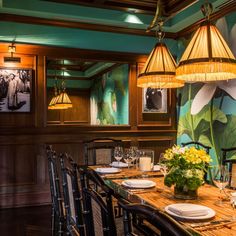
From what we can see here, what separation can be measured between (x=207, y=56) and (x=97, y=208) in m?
1.30

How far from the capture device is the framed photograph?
410 centimetres

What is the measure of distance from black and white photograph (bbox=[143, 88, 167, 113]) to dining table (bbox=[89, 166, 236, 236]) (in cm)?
227

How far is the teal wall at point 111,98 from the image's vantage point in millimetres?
5020

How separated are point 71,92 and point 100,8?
1.44 meters

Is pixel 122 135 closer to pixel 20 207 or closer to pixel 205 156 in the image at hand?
pixel 20 207

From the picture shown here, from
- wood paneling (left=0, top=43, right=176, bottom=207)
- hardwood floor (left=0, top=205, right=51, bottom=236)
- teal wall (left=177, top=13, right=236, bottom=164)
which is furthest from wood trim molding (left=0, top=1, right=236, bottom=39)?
hardwood floor (left=0, top=205, right=51, bottom=236)

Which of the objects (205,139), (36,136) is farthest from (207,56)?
(36,136)

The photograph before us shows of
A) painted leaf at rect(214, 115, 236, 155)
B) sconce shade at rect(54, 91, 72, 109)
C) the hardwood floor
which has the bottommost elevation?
the hardwood floor

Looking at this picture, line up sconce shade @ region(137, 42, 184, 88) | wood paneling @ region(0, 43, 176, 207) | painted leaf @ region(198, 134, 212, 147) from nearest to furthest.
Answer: sconce shade @ region(137, 42, 184, 88) → wood paneling @ region(0, 43, 176, 207) → painted leaf @ region(198, 134, 212, 147)

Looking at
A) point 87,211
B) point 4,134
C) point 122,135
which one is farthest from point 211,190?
point 4,134

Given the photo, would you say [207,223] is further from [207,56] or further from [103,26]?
[103,26]

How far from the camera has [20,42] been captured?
417cm

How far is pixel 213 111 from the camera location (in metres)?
4.26

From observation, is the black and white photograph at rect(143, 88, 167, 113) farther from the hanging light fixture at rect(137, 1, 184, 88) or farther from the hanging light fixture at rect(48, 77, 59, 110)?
the hanging light fixture at rect(137, 1, 184, 88)
